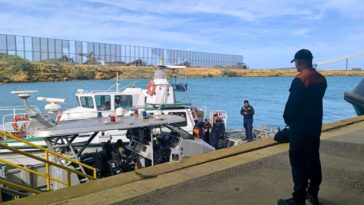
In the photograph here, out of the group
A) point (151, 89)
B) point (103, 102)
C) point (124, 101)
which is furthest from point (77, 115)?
point (151, 89)

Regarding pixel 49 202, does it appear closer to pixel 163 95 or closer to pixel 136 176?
pixel 136 176

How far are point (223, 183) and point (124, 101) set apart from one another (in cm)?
1094

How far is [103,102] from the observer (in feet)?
49.6

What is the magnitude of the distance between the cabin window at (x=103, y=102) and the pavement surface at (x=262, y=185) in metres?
9.82

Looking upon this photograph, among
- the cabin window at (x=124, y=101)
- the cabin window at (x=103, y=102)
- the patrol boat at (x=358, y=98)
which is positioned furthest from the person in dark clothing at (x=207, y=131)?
the patrol boat at (x=358, y=98)

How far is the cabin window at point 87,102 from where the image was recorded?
15116 millimetres

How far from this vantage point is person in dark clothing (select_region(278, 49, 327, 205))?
3.59 metres

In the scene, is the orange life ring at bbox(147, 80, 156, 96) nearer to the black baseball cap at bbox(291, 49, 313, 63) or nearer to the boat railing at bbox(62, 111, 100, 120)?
the boat railing at bbox(62, 111, 100, 120)

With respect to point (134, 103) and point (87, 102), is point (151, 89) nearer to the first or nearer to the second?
point (134, 103)

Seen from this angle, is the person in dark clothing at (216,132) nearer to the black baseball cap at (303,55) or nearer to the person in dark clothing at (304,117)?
the person in dark clothing at (304,117)

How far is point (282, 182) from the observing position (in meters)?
Answer: 4.88

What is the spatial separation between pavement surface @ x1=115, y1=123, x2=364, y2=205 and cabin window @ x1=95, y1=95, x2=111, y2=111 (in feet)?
32.2

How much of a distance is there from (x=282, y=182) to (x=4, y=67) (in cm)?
9738

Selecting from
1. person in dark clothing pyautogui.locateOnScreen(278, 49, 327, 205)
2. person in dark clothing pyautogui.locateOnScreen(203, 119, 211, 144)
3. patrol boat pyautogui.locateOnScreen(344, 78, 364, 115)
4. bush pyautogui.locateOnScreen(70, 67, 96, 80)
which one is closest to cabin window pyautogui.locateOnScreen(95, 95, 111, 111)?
person in dark clothing pyautogui.locateOnScreen(203, 119, 211, 144)
